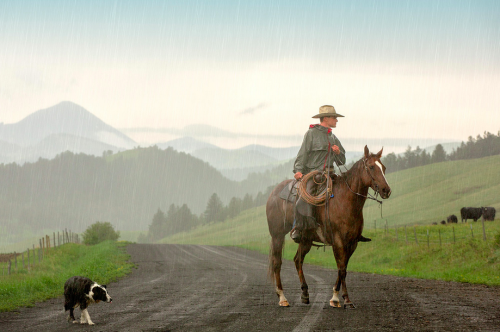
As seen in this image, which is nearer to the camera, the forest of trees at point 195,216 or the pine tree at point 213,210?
the forest of trees at point 195,216

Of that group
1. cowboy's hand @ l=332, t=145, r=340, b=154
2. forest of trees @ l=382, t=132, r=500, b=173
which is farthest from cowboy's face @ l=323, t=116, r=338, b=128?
forest of trees @ l=382, t=132, r=500, b=173

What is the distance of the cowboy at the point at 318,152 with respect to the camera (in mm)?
10336

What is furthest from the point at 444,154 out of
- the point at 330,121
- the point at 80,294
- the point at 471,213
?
the point at 80,294

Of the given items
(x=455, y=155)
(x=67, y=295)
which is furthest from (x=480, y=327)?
(x=455, y=155)

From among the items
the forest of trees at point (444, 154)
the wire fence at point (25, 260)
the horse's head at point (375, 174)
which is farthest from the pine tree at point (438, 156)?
the horse's head at point (375, 174)

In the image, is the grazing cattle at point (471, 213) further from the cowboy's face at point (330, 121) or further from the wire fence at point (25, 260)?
the cowboy's face at point (330, 121)

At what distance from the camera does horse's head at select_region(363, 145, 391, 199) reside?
30.2ft

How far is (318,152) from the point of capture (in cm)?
1077

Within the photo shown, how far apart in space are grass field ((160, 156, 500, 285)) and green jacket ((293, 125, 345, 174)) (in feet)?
8.53

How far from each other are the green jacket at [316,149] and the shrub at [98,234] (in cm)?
5581

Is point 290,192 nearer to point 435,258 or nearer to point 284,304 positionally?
point 284,304

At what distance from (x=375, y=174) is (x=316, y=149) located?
5.35 ft

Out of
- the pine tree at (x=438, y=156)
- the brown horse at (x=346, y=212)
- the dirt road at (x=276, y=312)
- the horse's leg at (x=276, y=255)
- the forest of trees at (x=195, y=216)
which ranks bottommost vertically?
the forest of trees at (x=195, y=216)

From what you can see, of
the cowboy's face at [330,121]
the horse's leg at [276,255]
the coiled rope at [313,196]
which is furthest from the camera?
the horse's leg at [276,255]
